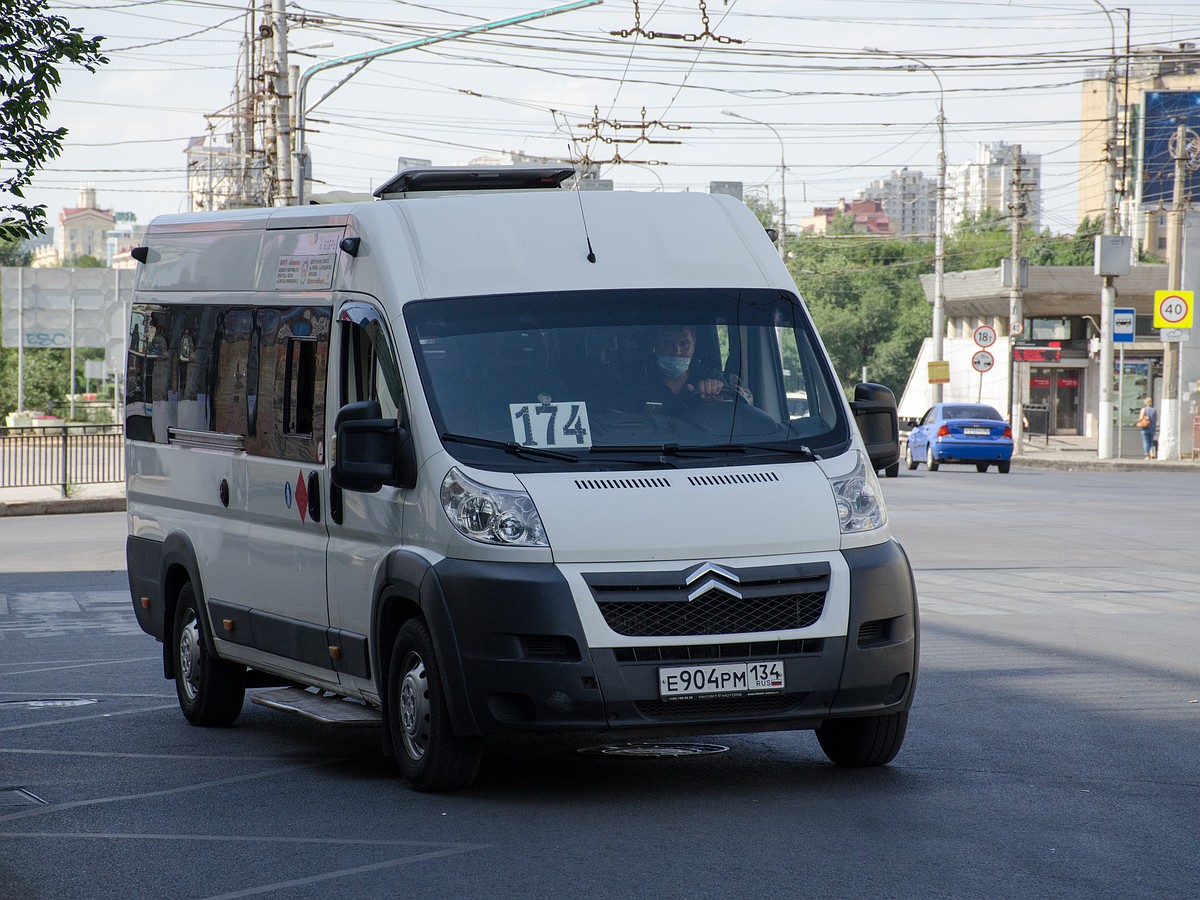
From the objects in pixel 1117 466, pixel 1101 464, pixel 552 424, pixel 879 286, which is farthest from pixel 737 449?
pixel 879 286

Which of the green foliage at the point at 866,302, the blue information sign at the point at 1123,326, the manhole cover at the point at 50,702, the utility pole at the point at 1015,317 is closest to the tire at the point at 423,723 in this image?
the manhole cover at the point at 50,702

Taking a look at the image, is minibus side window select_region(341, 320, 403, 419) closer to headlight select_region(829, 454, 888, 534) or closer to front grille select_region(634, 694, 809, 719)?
front grille select_region(634, 694, 809, 719)

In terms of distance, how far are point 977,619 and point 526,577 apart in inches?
282

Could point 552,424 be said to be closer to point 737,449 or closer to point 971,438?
point 737,449

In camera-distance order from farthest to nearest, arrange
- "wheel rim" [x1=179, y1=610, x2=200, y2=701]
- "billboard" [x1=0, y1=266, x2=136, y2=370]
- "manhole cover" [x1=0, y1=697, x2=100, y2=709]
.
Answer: "billboard" [x1=0, y1=266, x2=136, y2=370] < "manhole cover" [x1=0, y1=697, x2=100, y2=709] < "wheel rim" [x1=179, y1=610, x2=200, y2=701]

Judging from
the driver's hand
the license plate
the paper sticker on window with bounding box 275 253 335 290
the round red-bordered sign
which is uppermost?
the round red-bordered sign

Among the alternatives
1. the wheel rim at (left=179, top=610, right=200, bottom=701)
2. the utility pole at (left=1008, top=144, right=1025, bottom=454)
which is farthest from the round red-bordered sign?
the wheel rim at (left=179, top=610, right=200, bottom=701)

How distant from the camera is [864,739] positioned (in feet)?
23.9

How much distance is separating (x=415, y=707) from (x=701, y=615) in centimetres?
121

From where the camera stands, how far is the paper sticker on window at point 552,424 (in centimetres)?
692

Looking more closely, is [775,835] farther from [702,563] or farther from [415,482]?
[415,482]

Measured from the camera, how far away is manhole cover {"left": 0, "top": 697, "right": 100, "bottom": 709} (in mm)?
9641

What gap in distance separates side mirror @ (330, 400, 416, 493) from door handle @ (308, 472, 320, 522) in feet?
2.33

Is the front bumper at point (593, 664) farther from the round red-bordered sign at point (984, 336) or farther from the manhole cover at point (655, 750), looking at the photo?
the round red-bordered sign at point (984, 336)
